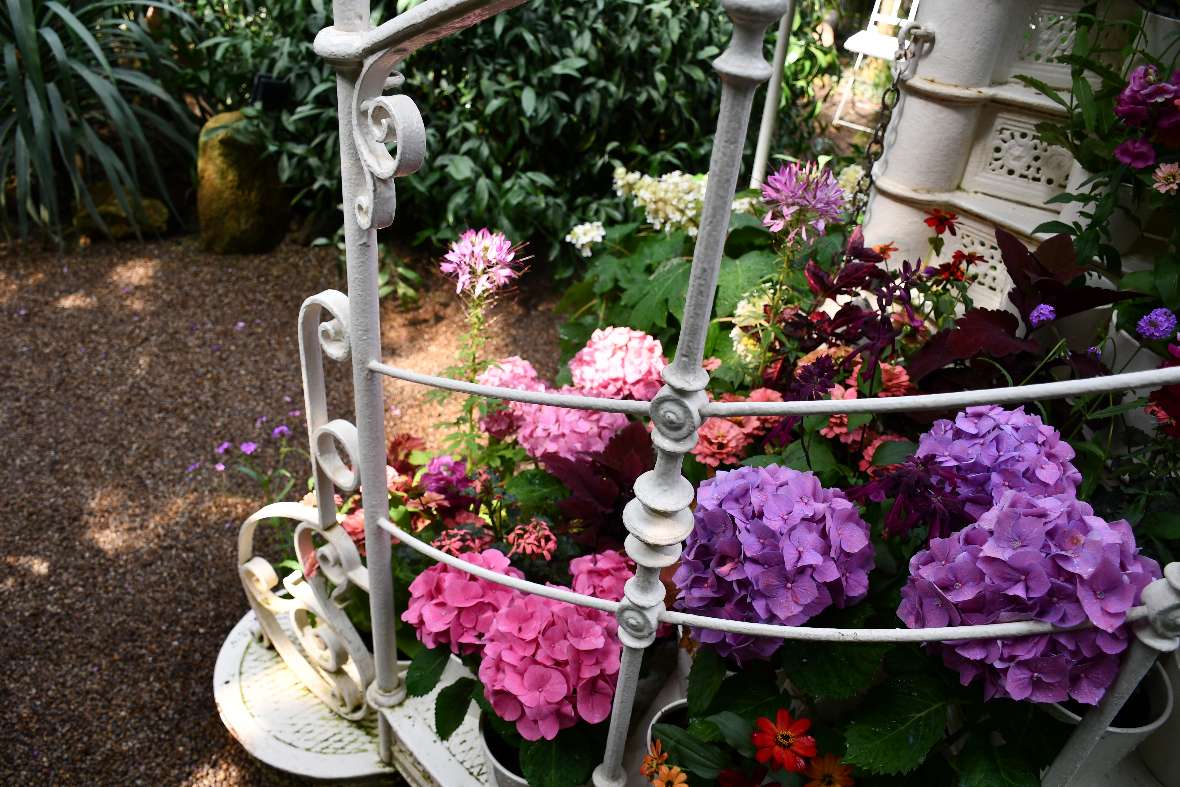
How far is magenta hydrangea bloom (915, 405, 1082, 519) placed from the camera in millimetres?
937

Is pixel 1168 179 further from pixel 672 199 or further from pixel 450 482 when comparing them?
pixel 450 482

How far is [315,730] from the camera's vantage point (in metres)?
1.68

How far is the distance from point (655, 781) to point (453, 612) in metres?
0.37

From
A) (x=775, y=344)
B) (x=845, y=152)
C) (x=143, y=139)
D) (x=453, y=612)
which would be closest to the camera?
(x=453, y=612)

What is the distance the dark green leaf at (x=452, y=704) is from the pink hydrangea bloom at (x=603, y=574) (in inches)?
8.8

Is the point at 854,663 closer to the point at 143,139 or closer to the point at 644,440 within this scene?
the point at 644,440

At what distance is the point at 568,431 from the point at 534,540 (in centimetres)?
22

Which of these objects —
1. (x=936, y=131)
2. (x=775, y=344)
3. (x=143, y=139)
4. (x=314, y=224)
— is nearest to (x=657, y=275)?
(x=775, y=344)

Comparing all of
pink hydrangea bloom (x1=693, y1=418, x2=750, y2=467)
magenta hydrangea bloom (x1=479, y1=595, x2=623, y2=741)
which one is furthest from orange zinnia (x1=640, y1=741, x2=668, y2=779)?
pink hydrangea bloom (x1=693, y1=418, x2=750, y2=467)

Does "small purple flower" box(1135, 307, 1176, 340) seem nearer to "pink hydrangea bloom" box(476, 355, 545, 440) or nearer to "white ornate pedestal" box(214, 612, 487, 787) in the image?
"pink hydrangea bloom" box(476, 355, 545, 440)

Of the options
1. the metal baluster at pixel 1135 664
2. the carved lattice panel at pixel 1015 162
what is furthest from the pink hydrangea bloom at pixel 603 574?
the carved lattice panel at pixel 1015 162

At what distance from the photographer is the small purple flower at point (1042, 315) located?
1.33 meters

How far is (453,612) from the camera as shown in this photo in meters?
1.24

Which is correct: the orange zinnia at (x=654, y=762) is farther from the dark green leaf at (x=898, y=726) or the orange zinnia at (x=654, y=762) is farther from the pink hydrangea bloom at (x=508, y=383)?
the pink hydrangea bloom at (x=508, y=383)
